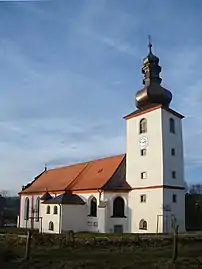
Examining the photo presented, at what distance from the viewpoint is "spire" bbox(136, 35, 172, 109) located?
37.5 m

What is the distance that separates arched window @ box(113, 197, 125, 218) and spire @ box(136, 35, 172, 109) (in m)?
9.55

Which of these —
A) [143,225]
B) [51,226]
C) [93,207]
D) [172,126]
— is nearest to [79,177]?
[93,207]

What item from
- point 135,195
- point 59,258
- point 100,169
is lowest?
point 59,258

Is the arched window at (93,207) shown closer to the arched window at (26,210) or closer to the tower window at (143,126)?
the tower window at (143,126)

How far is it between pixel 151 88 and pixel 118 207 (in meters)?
12.1

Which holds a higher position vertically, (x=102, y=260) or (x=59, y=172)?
(x=59, y=172)

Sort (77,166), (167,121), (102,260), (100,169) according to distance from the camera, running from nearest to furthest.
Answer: (102,260), (167,121), (100,169), (77,166)

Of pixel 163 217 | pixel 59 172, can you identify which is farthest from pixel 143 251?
pixel 59 172

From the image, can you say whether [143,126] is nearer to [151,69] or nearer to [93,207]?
[151,69]

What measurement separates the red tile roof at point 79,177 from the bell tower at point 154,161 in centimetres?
315

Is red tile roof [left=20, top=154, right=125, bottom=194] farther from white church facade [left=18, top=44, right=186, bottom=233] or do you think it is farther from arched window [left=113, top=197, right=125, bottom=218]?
arched window [left=113, top=197, right=125, bottom=218]

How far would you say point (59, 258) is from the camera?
60.5 feet

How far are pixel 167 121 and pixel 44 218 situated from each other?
59.9 ft

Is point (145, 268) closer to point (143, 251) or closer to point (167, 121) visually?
point (143, 251)
